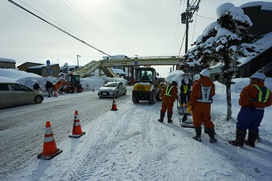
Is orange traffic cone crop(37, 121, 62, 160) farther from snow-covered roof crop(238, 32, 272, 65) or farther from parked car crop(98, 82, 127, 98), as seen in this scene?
snow-covered roof crop(238, 32, 272, 65)

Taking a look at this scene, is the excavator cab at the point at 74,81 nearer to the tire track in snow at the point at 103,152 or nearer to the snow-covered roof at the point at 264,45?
the tire track in snow at the point at 103,152

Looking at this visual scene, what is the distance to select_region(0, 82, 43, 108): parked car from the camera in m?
8.70

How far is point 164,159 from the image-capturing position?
10.7 feet

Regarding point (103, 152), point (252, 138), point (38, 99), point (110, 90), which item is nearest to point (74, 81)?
point (110, 90)

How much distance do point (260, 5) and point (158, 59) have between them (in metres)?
20.4

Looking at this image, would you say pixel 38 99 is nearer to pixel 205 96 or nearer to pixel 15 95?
pixel 15 95

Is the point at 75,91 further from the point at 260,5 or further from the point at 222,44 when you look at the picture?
the point at 260,5

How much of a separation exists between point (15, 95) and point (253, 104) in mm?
11769

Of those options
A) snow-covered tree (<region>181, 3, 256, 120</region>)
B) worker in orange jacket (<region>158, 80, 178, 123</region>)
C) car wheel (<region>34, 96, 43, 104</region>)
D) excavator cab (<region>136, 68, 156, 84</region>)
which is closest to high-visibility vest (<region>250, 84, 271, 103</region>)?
snow-covered tree (<region>181, 3, 256, 120</region>)

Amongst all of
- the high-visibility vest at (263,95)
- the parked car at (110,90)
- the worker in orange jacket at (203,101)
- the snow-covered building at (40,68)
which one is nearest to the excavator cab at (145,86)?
the parked car at (110,90)

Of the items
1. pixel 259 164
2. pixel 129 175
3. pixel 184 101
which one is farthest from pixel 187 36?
pixel 129 175

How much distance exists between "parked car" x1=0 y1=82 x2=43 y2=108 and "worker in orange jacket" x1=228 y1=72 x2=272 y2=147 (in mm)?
11431

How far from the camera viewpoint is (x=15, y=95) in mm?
9234

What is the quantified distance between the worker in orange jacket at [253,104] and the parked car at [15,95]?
1143cm
